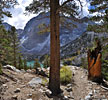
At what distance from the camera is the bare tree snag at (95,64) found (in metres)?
7.73

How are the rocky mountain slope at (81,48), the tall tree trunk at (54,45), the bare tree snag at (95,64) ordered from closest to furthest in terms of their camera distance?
1. the tall tree trunk at (54,45)
2. the bare tree snag at (95,64)
3. the rocky mountain slope at (81,48)

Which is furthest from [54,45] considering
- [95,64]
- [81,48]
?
[81,48]

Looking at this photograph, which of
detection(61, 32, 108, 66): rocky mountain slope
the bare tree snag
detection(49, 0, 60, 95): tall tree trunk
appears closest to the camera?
detection(49, 0, 60, 95): tall tree trunk

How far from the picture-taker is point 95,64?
7914mm

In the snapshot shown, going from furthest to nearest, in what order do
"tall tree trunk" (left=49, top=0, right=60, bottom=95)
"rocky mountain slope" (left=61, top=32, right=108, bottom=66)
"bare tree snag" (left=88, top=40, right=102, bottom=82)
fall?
"rocky mountain slope" (left=61, top=32, right=108, bottom=66)
"bare tree snag" (left=88, top=40, right=102, bottom=82)
"tall tree trunk" (left=49, top=0, right=60, bottom=95)

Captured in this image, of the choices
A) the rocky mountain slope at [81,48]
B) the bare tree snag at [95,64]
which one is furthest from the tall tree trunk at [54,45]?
the rocky mountain slope at [81,48]

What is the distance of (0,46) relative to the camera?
852 centimetres

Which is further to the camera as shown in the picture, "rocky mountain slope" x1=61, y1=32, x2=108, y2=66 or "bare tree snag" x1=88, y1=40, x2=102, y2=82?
"rocky mountain slope" x1=61, y1=32, x2=108, y2=66

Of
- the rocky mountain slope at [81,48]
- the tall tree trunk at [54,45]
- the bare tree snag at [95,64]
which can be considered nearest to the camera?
the tall tree trunk at [54,45]

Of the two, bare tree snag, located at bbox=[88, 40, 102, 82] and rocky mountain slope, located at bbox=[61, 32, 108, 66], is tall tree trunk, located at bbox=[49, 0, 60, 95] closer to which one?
bare tree snag, located at bbox=[88, 40, 102, 82]

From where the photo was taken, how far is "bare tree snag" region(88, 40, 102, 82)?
25.4 feet

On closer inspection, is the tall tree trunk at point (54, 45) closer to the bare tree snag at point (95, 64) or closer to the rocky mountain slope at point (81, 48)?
the bare tree snag at point (95, 64)

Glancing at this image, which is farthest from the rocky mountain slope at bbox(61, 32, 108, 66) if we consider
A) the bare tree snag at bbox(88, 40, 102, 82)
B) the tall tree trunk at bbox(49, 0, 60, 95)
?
the tall tree trunk at bbox(49, 0, 60, 95)

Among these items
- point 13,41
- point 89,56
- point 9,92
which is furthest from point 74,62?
point 9,92
